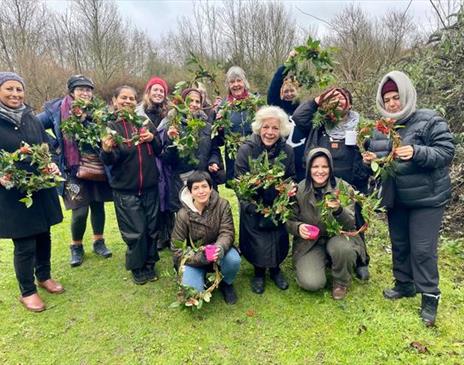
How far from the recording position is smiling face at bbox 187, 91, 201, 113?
406cm

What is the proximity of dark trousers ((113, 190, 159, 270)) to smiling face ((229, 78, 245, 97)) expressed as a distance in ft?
4.91

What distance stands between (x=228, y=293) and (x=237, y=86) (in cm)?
234

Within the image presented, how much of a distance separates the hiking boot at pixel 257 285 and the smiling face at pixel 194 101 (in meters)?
1.96

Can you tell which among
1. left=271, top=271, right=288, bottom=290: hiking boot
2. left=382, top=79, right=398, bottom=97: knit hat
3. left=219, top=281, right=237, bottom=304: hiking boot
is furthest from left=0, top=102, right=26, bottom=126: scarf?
left=382, top=79, right=398, bottom=97: knit hat

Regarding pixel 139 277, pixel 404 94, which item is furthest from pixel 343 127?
pixel 139 277

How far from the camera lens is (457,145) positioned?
18.0 feet

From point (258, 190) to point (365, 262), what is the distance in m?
1.46

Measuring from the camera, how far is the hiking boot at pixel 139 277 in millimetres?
4121

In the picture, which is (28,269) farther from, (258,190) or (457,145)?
(457,145)

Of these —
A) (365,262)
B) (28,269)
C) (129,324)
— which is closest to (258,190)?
(365,262)

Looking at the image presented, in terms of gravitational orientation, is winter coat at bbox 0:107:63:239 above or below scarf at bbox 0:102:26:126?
below

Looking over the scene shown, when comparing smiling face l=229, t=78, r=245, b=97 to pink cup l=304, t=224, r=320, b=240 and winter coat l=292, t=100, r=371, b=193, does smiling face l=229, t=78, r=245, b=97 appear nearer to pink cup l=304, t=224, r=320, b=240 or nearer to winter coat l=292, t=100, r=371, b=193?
winter coat l=292, t=100, r=371, b=193

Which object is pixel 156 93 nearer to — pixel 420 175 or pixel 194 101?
pixel 194 101

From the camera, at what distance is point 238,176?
386 centimetres
